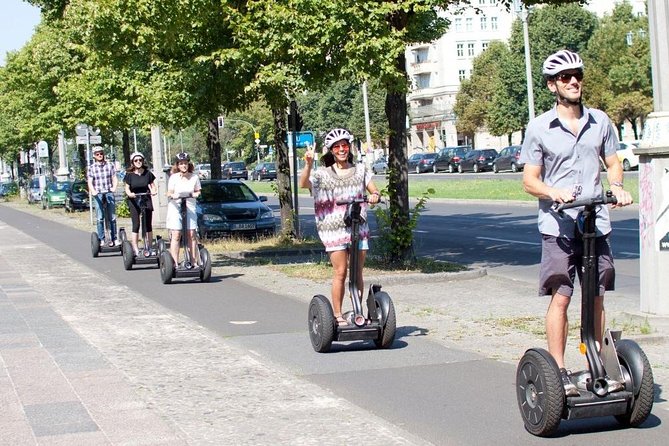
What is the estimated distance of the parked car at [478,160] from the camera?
69.6 m

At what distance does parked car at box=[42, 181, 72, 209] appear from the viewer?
2197 inches

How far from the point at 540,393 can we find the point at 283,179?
1665 centimetres

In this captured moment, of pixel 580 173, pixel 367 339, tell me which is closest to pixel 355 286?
pixel 367 339

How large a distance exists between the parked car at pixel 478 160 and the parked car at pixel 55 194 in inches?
1014

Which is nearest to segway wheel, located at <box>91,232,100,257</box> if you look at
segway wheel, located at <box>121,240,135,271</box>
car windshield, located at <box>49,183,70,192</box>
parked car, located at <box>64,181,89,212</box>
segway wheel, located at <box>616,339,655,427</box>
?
segway wheel, located at <box>121,240,135,271</box>

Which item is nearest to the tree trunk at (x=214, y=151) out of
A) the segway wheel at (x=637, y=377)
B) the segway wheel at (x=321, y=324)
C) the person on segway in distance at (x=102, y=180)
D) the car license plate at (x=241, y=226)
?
the car license plate at (x=241, y=226)

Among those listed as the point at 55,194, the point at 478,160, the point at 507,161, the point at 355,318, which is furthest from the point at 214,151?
the point at 478,160

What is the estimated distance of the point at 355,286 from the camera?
9508 millimetres

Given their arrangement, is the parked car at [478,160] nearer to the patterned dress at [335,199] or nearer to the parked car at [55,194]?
the parked car at [55,194]

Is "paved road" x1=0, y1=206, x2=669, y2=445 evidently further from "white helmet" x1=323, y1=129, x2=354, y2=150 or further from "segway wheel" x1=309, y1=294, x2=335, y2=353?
"white helmet" x1=323, y1=129, x2=354, y2=150

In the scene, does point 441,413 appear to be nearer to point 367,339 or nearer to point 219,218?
point 367,339

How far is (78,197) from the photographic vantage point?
49.1 m

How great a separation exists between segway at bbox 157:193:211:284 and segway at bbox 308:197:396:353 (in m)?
6.35

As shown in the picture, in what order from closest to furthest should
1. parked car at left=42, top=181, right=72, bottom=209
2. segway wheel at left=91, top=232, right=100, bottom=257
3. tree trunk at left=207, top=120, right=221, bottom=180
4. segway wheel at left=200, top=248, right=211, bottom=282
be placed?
segway wheel at left=200, top=248, right=211, bottom=282 < segway wheel at left=91, top=232, right=100, bottom=257 < tree trunk at left=207, top=120, right=221, bottom=180 < parked car at left=42, top=181, right=72, bottom=209
